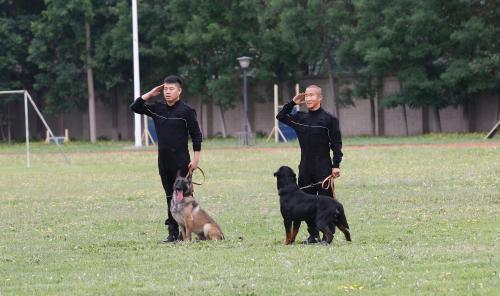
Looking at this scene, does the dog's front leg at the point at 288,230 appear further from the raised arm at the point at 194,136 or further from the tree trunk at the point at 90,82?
the tree trunk at the point at 90,82

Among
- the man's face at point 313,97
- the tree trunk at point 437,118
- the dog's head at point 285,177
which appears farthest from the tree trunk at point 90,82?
the dog's head at point 285,177

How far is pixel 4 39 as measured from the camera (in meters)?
55.9

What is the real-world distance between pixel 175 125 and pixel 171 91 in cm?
44

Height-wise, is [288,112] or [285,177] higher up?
[288,112]

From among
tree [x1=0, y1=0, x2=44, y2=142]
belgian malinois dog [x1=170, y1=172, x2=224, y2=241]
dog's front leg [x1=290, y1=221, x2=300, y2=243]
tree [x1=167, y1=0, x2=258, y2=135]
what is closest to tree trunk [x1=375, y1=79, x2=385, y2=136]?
tree [x1=167, y1=0, x2=258, y2=135]

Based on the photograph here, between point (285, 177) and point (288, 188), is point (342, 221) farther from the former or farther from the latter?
point (285, 177)

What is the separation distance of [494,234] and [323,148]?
2.32 metres

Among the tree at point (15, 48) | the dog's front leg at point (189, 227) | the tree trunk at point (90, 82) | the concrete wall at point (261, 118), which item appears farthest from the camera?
the tree at point (15, 48)

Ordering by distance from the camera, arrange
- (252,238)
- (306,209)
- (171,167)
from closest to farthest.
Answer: (306,209), (171,167), (252,238)

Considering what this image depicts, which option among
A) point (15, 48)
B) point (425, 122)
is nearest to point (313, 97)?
A: point (425, 122)

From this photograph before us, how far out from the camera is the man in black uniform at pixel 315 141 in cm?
1288

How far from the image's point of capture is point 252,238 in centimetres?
1364

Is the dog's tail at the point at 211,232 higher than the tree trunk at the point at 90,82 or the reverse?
the reverse

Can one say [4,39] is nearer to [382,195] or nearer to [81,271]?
[382,195]
